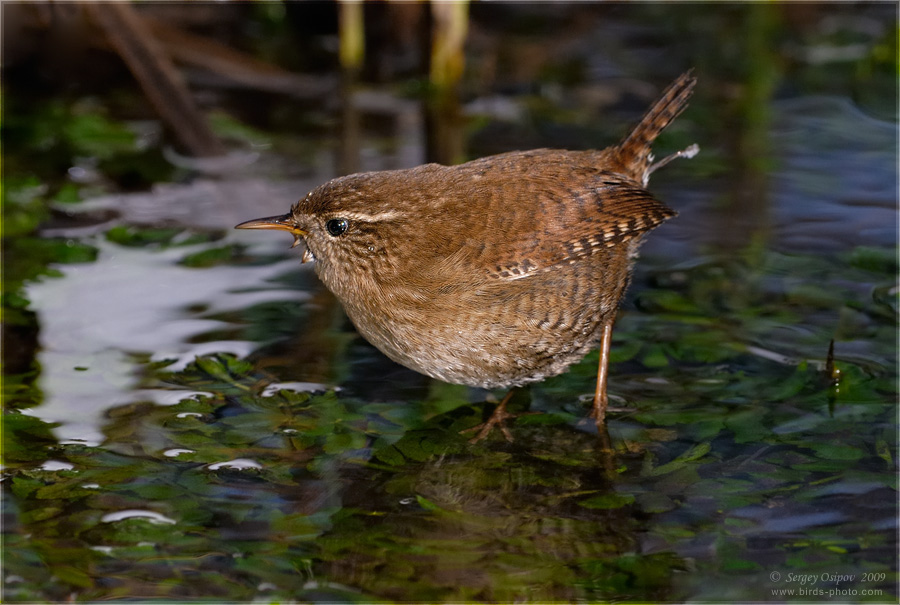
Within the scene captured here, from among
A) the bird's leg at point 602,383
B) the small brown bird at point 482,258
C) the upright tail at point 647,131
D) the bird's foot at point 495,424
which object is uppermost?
the upright tail at point 647,131

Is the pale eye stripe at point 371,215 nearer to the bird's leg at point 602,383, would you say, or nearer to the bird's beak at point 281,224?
the bird's beak at point 281,224

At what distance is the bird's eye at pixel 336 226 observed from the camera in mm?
4201

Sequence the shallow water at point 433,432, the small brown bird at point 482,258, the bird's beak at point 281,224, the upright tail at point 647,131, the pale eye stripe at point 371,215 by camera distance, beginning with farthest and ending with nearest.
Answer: the upright tail at point 647,131, the bird's beak at point 281,224, the pale eye stripe at point 371,215, the small brown bird at point 482,258, the shallow water at point 433,432

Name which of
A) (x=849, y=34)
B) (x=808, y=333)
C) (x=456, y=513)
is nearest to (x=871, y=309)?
(x=808, y=333)

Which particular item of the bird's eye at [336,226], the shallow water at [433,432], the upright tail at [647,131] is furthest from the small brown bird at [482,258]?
the shallow water at [433,432]

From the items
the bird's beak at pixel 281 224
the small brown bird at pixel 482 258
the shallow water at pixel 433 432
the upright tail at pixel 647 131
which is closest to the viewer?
the shallow water at pixel 433 432

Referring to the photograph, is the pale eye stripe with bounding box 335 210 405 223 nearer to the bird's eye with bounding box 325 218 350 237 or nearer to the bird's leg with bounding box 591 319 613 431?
the bird's eye with bounding box 325 218 350 237

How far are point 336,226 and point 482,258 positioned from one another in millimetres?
650

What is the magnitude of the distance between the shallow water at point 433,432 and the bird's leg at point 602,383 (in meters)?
0.06

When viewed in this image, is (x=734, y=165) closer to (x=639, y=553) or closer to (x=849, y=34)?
(x=849, y=34)

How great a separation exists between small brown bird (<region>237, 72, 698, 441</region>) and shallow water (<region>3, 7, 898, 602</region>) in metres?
0.41

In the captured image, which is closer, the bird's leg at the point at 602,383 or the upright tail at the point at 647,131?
the bird's leg at the point at 602,383

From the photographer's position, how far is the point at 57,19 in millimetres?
7262

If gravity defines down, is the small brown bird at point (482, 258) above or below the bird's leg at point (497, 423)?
above
